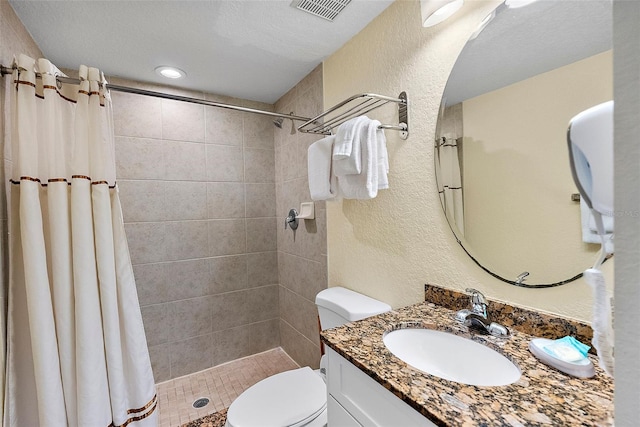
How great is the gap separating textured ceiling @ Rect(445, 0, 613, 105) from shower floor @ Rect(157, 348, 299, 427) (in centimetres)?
232

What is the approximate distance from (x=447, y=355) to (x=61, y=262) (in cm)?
144

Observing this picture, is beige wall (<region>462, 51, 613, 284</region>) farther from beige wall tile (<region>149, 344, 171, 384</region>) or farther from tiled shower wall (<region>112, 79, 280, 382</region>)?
beige wall tile (<region>149, 344, 171, 384</region>)

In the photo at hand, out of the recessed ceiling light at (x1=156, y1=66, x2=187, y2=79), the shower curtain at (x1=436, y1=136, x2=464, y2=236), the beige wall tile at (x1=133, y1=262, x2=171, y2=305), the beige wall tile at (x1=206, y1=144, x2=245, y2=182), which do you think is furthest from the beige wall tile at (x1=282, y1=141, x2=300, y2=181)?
the shower curtain at (x1=436, y1=136, x2=464, y2=236)

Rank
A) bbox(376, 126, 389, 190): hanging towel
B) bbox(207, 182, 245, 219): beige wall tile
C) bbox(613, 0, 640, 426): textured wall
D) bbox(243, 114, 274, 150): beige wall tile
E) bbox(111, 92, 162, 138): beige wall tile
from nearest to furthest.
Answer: bbox(613, 0, 640, 426): textured wall < bbox(376, 126, 389, 190): hanging towel < bbox(111, 92, 162, 138): beige wall tile < bbox(207, 182, 245, 219): beige wall tile < bbox(243, 114, 274, 150): beige wall tile

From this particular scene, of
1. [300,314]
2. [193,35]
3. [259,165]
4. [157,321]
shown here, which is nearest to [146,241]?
[157,321]

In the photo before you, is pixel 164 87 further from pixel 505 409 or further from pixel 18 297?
pixel 505 409

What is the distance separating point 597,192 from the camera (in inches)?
18.9

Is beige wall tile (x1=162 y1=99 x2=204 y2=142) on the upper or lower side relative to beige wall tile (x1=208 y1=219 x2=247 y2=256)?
upper

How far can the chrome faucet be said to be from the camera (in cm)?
93

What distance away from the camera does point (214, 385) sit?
224 cm

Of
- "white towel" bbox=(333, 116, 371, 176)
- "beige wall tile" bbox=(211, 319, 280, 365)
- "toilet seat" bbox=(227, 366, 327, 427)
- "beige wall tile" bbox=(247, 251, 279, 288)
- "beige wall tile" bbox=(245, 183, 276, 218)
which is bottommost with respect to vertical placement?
"beige wall tile" bbox=(211, 319, 280, 365)

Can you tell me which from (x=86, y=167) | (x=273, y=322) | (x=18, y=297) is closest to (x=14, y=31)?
(x=86, y=167)

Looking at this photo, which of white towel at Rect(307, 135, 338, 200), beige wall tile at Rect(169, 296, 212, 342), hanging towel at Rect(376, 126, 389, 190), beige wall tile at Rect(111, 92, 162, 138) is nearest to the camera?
hanging towel at Rect(376, 126, 389, 190)

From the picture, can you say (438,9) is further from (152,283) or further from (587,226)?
(152,283)
